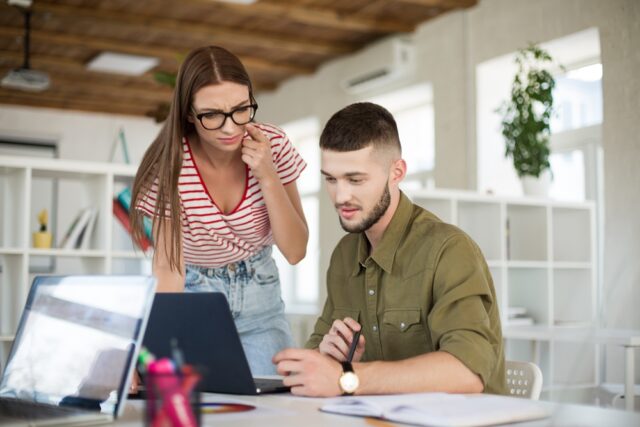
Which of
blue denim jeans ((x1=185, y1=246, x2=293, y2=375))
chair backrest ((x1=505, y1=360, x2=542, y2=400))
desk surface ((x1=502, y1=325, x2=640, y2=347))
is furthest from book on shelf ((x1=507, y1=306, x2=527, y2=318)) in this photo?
chair backrest ((x1=505, y1=360, x2=542, y2=400))

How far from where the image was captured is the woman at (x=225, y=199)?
1.71m

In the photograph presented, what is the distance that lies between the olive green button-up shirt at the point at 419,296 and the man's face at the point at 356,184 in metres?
0.05

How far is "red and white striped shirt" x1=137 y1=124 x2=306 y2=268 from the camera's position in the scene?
1846mm

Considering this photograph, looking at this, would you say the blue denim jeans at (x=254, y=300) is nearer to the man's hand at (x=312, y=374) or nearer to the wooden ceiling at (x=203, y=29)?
the man's hand at (x=312, y=374)

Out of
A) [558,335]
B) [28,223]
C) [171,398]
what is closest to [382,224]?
[171,398]

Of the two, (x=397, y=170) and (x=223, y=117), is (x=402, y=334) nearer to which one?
(x=397, y=170)

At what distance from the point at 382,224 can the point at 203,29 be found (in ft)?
17.4

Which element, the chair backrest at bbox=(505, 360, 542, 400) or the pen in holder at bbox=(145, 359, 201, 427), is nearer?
the pen in holder at bbox=(145, 359, 201, 427)

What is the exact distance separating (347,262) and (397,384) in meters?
0.49

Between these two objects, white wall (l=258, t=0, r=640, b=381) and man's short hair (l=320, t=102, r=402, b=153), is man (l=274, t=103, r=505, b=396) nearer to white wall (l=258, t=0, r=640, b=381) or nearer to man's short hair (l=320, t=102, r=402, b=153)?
man's short hair (l=320, t=102, r=402, b=153)

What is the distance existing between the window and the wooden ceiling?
0.67m

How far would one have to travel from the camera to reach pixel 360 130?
1585 mm

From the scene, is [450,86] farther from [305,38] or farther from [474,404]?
[474,404]

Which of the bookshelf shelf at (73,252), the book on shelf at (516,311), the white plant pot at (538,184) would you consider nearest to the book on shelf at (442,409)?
the bookshelf shelf at (73,252)
